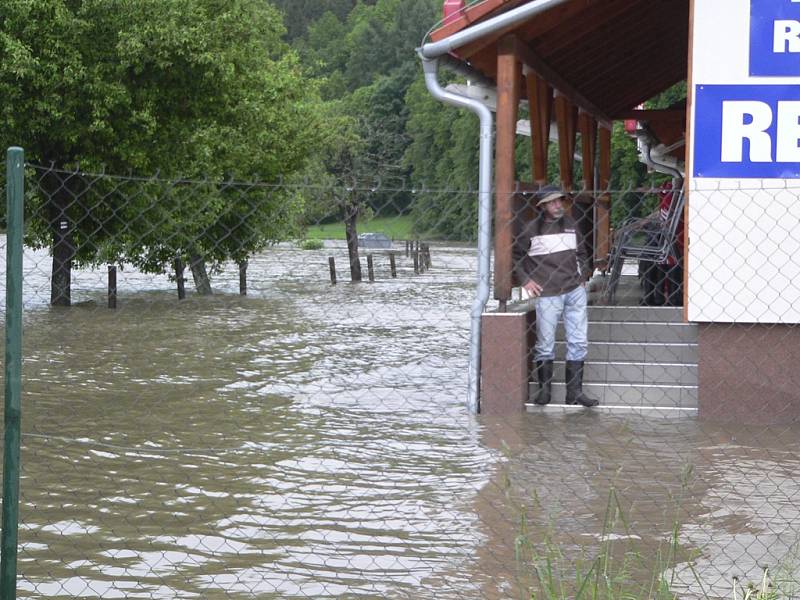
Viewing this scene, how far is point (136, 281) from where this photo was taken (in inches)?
1367

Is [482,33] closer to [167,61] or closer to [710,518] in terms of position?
[710,518]

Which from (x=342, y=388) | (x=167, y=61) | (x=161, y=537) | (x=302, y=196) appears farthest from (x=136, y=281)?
(x=161, y=537)

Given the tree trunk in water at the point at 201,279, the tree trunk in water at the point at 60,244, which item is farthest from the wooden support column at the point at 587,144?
the tree trunk in water at the point at 201,279

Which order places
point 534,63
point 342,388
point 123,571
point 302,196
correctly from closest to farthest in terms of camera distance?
point 123,571
point 534,63
point 342,388
point 302,196

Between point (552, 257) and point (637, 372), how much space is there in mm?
1322

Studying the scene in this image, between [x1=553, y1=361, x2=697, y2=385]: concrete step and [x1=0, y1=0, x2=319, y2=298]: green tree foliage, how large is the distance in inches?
389

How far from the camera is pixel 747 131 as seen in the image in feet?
33.5

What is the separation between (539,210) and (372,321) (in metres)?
11.2

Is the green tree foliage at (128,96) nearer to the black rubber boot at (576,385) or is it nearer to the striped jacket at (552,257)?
the striped jacket at (552,257)

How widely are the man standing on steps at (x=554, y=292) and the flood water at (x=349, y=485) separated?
0.39 metres

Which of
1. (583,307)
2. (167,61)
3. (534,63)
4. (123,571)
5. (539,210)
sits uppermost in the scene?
(167,61)

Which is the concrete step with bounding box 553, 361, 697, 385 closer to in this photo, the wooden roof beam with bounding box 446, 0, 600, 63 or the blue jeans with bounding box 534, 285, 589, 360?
the blue jeans with bounding box 534, 285, 589, 360

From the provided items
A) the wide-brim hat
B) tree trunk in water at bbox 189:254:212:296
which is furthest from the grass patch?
tree trunk in water at bbox 189:254:212:296

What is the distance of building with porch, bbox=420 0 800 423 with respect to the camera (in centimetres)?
1020
